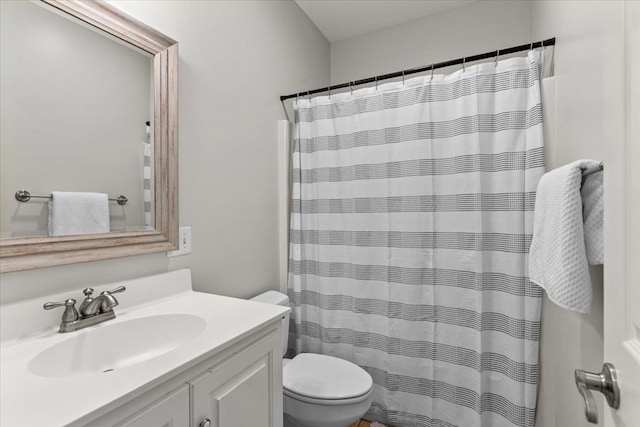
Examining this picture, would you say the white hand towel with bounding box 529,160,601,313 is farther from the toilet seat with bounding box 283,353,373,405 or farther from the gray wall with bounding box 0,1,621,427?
the toilet seat with bounding box 283,353,373,405

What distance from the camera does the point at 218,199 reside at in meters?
1.47

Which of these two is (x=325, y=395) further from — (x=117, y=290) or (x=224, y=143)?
(x=224, y=143)

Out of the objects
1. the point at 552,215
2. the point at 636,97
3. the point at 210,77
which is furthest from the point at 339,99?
the point at 636,97

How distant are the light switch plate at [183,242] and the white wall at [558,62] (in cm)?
135

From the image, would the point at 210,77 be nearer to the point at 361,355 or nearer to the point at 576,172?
the point at 576,172

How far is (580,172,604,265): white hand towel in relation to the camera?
68 cm

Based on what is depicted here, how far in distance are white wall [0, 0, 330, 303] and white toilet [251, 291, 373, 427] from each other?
528mm

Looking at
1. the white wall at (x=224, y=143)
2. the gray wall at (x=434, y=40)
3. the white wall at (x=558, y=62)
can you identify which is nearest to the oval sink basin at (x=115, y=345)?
the white wall at (x=224, y=143)

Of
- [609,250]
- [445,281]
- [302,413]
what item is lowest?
[302,413]

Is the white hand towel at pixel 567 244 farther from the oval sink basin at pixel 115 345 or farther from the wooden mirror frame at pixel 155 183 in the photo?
the wooden mirror frame at pixel 155 183

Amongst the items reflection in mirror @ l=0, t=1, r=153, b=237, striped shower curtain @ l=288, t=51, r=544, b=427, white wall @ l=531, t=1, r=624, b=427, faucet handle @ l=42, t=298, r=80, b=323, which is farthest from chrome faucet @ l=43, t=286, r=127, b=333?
white wall @ l=531, t=1, r=624, b=427

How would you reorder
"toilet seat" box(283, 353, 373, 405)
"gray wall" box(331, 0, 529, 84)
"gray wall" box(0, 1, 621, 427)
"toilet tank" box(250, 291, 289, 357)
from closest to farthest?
"gray wall" box(0, 1, 621, 427) < "toilet seat" box(283, 353, 373, 405) < "toilet tank" box(250, 291, 289, 357) < "gray wall" box(331, 0, 529, 84)

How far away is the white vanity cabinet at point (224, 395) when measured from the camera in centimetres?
64

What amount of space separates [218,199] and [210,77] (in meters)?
0.58
